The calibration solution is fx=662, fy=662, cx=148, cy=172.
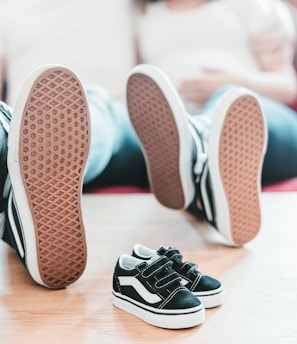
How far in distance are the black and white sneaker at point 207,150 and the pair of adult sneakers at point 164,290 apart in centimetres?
22

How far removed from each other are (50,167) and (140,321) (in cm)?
28

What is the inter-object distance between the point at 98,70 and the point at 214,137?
766 millimetres

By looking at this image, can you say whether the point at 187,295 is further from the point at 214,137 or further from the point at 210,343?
the point at 214,137

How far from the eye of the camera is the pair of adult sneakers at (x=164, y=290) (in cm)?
99

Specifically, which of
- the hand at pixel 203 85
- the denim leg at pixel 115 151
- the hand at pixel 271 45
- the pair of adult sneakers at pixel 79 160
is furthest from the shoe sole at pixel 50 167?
the hand at pixel 271 45

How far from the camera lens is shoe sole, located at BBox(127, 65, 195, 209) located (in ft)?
4.28

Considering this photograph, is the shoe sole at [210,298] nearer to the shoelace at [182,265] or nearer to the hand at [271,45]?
the shoelace at [182,265]

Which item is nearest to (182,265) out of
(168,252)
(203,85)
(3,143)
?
(168,252)

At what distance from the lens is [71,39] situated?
1.91m

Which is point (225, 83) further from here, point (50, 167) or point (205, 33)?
point (50, 167)

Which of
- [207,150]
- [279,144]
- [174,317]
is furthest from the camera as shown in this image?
[279,144]

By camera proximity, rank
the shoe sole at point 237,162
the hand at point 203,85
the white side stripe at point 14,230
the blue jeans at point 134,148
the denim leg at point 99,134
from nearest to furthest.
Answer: the white side stripe at point 14,230
the shoe sole at point 237,162
the denim leg at point 99,134
the blue jeans at point 134,148
the hand at point 203,85

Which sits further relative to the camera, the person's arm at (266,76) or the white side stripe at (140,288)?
the person's arm at (266,76)

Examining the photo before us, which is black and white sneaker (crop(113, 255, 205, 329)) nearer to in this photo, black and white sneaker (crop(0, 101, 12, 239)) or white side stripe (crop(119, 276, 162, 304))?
white side stripe (crop(119, 276, 162, 304))
